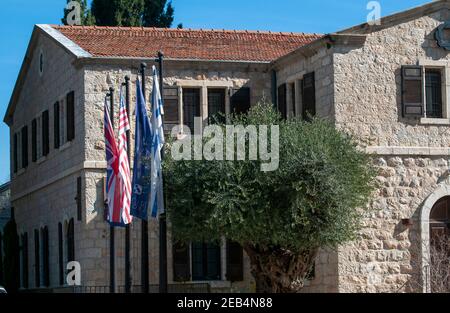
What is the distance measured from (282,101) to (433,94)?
15.9 feet

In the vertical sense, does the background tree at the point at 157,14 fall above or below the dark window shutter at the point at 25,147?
above

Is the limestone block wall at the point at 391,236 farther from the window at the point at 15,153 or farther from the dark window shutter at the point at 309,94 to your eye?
the window at the point at 15,153

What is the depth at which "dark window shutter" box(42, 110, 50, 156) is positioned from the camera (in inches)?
1490

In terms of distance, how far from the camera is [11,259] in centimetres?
4244

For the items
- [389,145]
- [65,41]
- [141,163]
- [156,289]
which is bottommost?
[156,289]

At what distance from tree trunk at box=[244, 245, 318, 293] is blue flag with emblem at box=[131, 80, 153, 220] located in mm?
3635

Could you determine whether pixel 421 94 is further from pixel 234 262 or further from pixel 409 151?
pixel 234 262

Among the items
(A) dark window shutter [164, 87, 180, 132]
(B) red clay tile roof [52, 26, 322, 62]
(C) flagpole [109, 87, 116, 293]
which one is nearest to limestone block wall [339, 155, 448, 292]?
(C) flagpole [109, 87, 116, 293]

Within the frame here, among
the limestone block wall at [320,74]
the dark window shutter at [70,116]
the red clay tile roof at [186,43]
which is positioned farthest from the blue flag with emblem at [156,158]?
the dark window shutter at [70,116]

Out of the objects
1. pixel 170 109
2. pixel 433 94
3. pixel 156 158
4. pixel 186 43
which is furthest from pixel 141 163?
pixel 186 43

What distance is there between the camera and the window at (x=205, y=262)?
3256 centimetres

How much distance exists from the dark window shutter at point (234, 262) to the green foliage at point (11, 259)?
12554 mm

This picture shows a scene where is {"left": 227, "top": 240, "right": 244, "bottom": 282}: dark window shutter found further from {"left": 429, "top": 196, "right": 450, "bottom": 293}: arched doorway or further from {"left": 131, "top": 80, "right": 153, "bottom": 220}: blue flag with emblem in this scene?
{"left": 131, "top": 80, "right": 153, "bottom": 220}: blue flag with emblem
